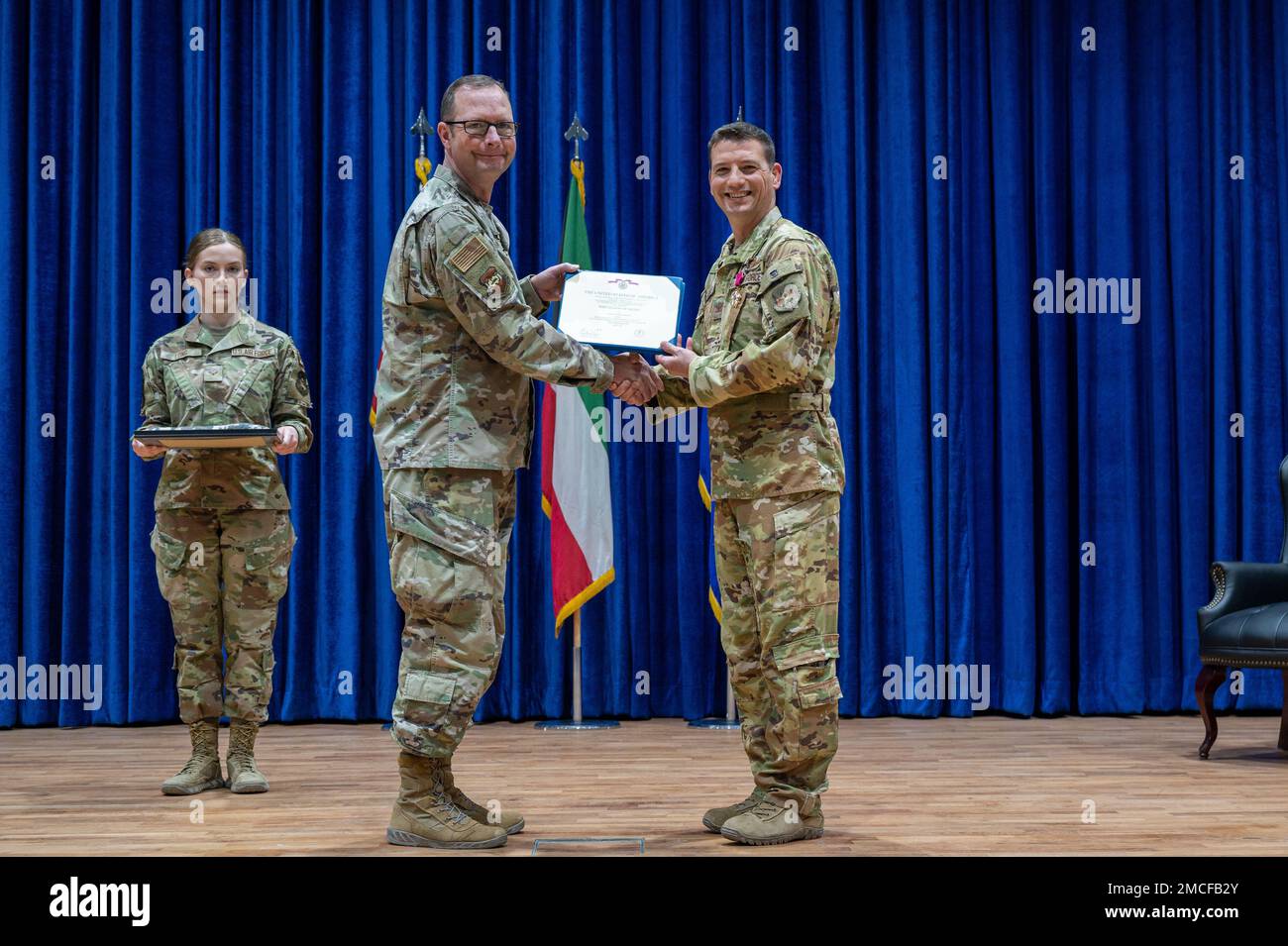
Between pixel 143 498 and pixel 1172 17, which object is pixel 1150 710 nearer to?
pixel 1172 17

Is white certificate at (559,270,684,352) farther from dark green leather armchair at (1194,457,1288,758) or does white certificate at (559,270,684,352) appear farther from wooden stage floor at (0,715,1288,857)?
dark green leather armchair at (1194,457,1288,758)

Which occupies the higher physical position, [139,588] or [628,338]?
[628,338]

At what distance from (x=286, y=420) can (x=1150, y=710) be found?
3780 mm

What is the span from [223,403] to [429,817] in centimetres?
146

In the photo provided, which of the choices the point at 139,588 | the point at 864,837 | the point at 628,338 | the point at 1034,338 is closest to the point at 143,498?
the point at 139,588

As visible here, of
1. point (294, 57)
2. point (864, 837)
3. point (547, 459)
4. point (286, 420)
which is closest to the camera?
point (864, 837)

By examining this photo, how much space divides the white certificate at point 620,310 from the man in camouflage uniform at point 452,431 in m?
0.18

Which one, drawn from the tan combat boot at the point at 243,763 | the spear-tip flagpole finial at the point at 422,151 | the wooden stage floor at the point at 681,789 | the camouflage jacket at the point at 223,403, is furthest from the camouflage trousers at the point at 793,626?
the spear-tip flagpole finial at the point at 422,151

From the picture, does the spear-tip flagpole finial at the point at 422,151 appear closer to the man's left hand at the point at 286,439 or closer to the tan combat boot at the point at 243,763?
the man's left hand at the point at 286,439

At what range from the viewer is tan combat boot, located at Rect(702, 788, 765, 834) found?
2.86m

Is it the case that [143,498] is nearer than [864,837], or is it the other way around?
[864,837]

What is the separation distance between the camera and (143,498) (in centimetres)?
512

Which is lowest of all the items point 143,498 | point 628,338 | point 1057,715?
point 1057,715

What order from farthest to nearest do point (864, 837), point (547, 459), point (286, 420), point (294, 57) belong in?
1. point (294, 57)
2. point (547, 459)
3. point (286, 420)
4. point (864, 837)
